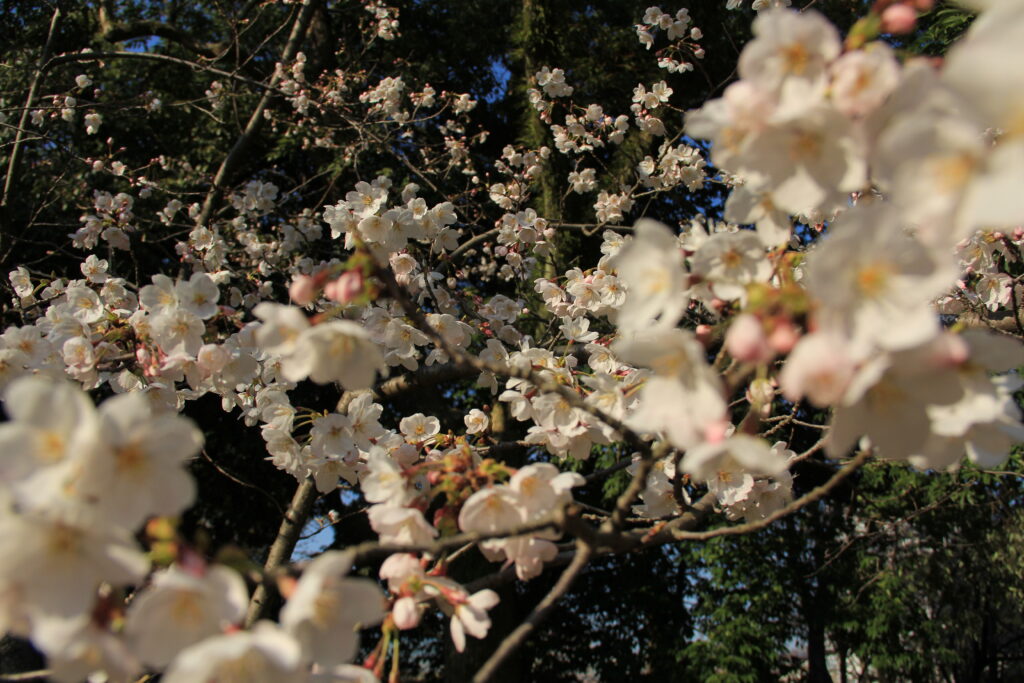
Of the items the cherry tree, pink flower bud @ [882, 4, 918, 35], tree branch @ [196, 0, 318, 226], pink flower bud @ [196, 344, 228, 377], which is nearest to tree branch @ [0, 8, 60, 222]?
tree branch @ [196, 0, 318, 226]

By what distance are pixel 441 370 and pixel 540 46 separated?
5177 millimetres

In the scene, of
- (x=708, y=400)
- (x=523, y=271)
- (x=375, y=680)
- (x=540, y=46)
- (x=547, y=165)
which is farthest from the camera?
(x=540, y=46)

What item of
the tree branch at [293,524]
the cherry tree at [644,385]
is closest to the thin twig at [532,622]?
the cherry tree at [644,385]

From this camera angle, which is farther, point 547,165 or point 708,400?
point 547,165

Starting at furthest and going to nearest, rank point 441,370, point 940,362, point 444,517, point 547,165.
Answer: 1. point 547,165
2. point 441,370
3. point 444,517
4. point 940,362

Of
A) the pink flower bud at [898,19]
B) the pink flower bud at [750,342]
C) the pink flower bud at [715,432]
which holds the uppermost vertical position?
the pink flower bud at [898,19]

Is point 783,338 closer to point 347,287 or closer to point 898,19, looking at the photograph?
point 898,19

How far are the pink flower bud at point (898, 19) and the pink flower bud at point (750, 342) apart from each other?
461 mm

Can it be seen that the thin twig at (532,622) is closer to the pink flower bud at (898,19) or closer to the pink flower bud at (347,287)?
the pink flower bud at (347,287)

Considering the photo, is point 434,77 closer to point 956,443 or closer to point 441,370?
point 441,370

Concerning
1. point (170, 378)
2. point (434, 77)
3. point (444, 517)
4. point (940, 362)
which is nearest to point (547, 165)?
point (434, 77)

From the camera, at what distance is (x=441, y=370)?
102 inches

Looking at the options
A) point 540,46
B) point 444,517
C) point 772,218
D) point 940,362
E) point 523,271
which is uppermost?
point 540,46

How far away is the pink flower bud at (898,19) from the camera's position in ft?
2.74
